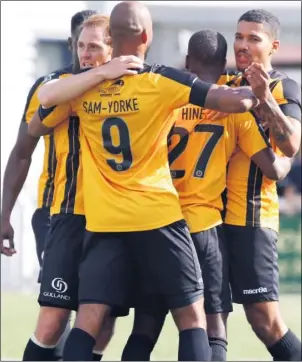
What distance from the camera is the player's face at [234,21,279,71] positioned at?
6.51m

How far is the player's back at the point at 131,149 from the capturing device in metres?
5.78

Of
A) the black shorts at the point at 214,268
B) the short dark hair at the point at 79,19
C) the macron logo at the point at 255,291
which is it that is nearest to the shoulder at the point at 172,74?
the black shorts at the point at 214,268

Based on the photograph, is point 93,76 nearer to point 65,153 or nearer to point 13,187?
point 65,153

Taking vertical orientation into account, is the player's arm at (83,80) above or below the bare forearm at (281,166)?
above

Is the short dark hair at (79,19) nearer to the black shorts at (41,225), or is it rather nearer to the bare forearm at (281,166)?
the black shorts at (41,225)

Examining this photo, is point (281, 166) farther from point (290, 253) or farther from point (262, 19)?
point (290, 253)

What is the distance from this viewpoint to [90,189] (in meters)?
5.98

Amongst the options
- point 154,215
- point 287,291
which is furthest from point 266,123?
point 287,291

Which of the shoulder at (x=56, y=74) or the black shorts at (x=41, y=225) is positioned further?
the black shorts at (x=41, y=225)

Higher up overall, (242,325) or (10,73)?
(10,73)

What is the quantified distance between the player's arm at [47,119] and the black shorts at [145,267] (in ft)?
2.05

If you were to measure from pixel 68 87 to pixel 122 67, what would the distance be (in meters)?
Answer: 0.31

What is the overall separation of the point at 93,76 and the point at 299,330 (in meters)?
5.68

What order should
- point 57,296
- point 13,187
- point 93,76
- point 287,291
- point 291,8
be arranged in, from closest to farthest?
point 93,76
point 57,296
point 13,187
point 287,291
point 291,8
